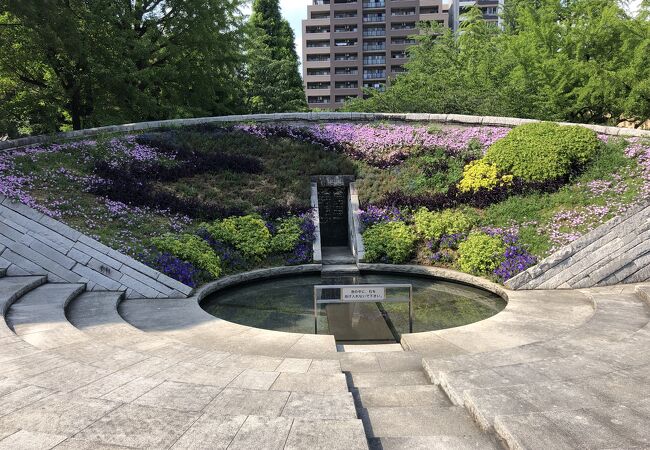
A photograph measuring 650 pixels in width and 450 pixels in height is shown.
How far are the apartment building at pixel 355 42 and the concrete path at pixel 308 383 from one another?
71.7 metres

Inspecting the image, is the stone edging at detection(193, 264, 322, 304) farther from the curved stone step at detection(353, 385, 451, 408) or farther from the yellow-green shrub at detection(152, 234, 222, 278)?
the curved stone step at detection(353, 385, 451, 408)

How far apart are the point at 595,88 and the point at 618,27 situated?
3.27 m

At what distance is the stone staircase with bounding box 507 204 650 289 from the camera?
10.5m

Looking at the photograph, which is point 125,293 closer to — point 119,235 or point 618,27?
point 119,235

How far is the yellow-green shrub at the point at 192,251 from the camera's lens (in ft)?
36.4

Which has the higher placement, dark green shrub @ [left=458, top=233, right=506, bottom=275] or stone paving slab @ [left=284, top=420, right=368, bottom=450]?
dark green shrub @ [left=458, top=233, right=506, bottom=275]

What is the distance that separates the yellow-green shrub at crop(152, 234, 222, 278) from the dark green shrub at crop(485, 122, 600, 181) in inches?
372

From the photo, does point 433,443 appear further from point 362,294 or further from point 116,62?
point 116,62

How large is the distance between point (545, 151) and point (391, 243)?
5769 millimetres

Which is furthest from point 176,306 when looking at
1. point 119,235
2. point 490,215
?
point 490,215

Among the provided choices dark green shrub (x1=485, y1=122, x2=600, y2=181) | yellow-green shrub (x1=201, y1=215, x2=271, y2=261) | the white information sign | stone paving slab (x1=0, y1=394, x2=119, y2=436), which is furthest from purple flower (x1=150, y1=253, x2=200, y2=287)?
dark green shrub (x1=485, y1=122, x2=600, y2=181)

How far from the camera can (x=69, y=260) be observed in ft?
33.9

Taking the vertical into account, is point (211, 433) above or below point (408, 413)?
above

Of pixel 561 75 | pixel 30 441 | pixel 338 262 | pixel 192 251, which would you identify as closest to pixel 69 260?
pixel 192 251
